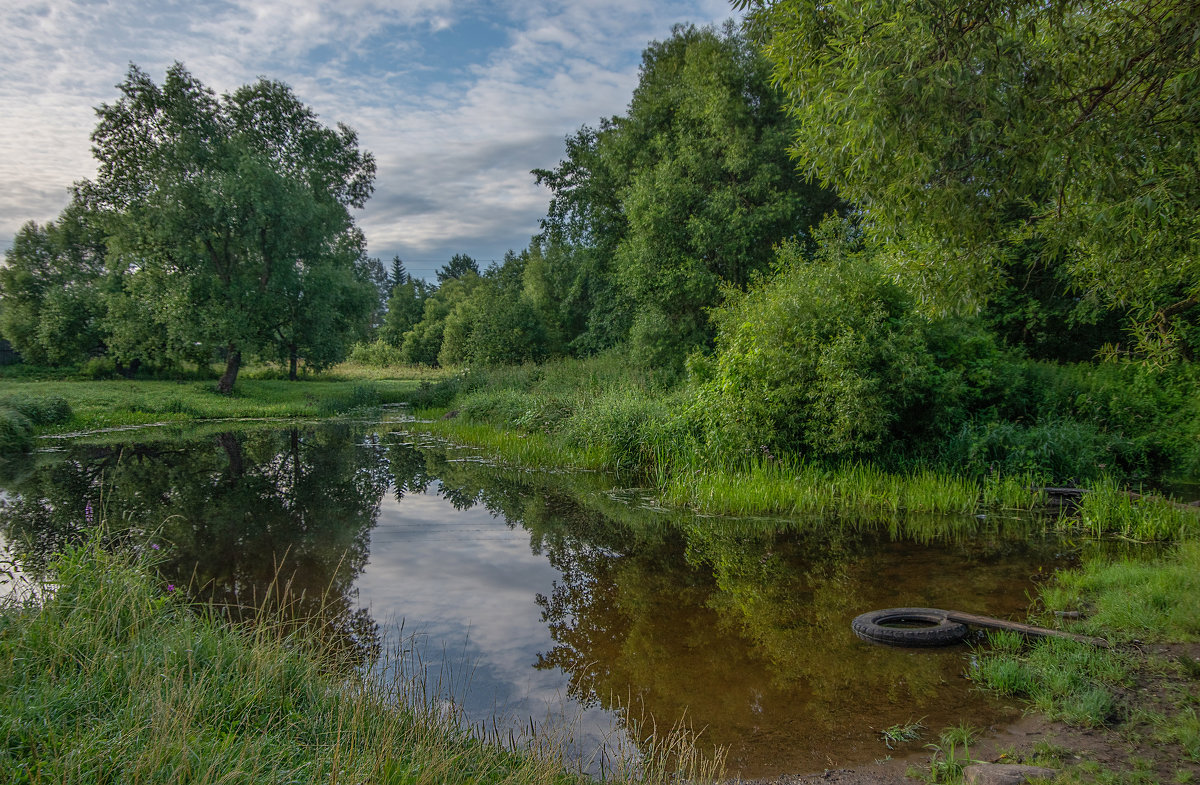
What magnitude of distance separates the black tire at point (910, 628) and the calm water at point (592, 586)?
18 centimetres

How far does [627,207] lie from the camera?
23391mm

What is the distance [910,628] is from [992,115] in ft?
13.8

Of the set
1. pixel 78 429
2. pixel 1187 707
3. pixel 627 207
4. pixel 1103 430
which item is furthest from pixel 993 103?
pixel 78 429

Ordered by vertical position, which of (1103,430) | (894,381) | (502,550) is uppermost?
(894,381)

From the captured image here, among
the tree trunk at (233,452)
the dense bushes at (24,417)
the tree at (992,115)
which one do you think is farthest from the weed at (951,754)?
the dense bushes at (24,417)

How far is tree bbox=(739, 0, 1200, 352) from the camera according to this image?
4523mm

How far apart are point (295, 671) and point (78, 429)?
20.8 m

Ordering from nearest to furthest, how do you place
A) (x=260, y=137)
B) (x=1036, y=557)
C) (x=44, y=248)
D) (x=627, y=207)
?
(x=1036, y=557) < (x=627, y=207) < (x=260, y=137) < (x=44, y=248)

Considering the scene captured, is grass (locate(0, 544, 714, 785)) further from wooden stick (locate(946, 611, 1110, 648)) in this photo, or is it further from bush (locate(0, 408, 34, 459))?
bush (locate(0, 408, 34, 459))

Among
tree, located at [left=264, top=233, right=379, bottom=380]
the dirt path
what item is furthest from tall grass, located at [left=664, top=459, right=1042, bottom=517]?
tree, located at [left=264, top=233, right=379, bottom=380]

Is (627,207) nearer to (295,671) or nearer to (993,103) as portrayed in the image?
(993,103)

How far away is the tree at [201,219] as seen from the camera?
82.7 ft

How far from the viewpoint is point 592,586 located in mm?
7336

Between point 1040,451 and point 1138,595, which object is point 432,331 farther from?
point 1138,595
